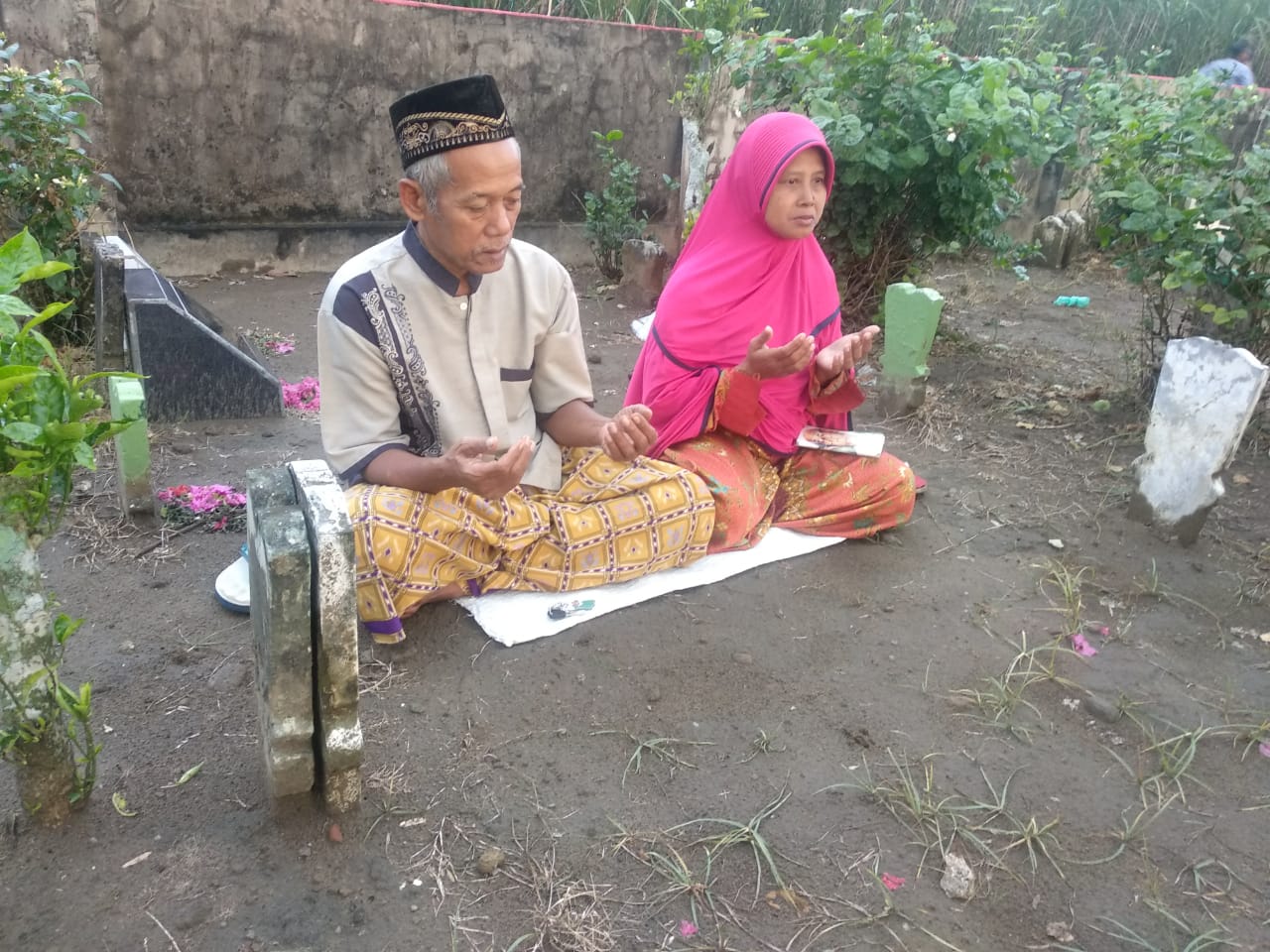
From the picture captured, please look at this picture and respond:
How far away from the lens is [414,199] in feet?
8.54

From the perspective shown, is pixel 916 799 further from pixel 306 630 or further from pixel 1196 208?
pixel 1196 208

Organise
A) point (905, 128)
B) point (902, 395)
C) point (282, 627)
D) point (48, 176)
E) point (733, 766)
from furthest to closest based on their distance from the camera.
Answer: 1. point (905, 128)
2. point (902, 395)
3. point (48, 176)
4. point (733, 766)
5. point (282, 627)

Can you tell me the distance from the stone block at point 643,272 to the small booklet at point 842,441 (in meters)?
A: 3.49

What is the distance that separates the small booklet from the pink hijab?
0.08m

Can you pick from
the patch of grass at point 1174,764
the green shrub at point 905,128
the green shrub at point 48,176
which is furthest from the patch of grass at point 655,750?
the green shrub at point 48,176

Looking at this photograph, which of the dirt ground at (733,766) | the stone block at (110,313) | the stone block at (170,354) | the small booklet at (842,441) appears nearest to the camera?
the dirt ground at (733,766)

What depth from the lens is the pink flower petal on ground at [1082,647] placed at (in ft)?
9.89

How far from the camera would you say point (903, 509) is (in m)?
3.66

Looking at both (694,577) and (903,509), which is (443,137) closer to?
(694,577)

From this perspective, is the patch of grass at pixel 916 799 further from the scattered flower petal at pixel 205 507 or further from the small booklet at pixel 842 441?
the scattered flower petal at pixel 205 507

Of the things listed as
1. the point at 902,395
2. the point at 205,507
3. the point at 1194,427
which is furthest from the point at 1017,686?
the point at 205,507

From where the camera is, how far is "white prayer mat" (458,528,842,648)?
2.93 meters

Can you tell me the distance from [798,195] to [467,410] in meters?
1.43

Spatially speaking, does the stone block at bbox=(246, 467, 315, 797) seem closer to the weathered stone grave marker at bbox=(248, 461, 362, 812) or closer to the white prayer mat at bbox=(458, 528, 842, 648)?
the weathered stone grave marker at bbox=(248, 461, 362, 812)
